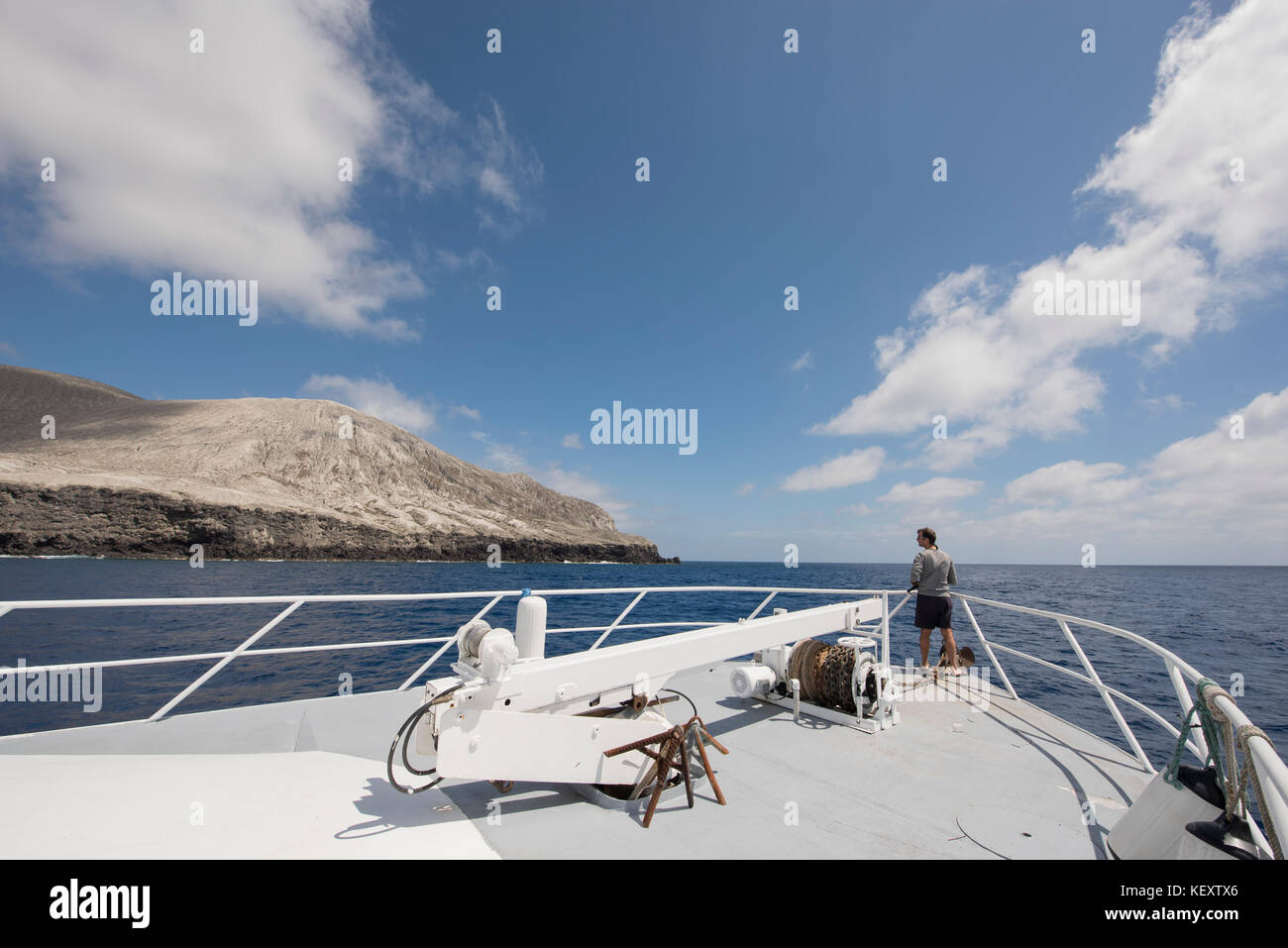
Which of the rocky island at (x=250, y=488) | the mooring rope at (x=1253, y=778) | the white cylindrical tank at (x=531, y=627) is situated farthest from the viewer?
the rocky island at (x=250, y=488)

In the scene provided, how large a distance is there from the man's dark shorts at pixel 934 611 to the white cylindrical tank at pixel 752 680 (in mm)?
2493

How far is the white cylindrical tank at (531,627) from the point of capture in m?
3.35

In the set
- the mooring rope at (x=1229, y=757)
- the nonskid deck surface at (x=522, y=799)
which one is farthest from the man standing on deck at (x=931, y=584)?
the mooring rope at (x=1229, y=757)

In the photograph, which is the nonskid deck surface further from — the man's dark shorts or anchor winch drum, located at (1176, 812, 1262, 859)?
the man's dark shorts

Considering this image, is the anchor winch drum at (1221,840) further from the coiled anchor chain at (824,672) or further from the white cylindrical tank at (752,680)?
the white cylindrical tank at (752,680)

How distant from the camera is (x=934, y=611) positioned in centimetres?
682

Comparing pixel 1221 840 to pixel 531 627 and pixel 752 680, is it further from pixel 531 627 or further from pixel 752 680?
pixel 752 680

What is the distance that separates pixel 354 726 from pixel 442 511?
365ft

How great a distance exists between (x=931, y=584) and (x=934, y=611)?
13.6 inches

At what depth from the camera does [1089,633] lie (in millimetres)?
21734

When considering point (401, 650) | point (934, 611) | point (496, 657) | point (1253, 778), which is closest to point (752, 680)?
point (934, 611)

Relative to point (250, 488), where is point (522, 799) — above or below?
below
